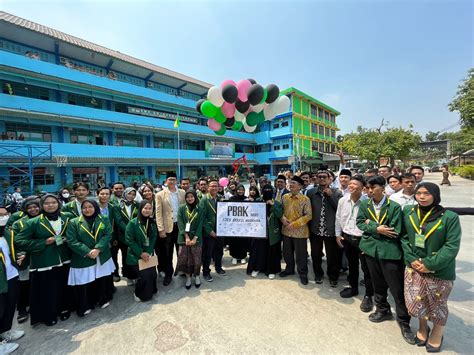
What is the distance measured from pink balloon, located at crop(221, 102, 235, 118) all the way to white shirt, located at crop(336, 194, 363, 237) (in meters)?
3.08

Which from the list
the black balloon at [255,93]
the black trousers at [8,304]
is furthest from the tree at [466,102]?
the black trousers at [8,304]

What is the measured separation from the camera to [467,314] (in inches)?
104

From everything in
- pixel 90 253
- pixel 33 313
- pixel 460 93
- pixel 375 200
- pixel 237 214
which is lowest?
pixel 33 313

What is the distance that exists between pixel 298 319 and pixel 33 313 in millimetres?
3303

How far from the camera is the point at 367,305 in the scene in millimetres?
2777

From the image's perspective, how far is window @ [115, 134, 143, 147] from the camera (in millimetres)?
19556

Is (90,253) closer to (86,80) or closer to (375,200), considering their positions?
(375,200)

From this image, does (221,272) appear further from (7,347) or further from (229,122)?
(229,122)

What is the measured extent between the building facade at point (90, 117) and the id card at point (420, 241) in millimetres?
15678

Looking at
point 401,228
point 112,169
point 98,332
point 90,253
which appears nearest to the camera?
point 401,228

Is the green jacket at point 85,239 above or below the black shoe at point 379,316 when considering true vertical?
above

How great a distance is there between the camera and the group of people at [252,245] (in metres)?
2.14

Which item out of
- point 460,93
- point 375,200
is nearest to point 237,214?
point 375,200

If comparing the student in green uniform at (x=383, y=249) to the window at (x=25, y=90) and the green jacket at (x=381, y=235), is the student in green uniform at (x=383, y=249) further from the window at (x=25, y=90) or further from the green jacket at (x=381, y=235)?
the window at (x=25, y=90)
